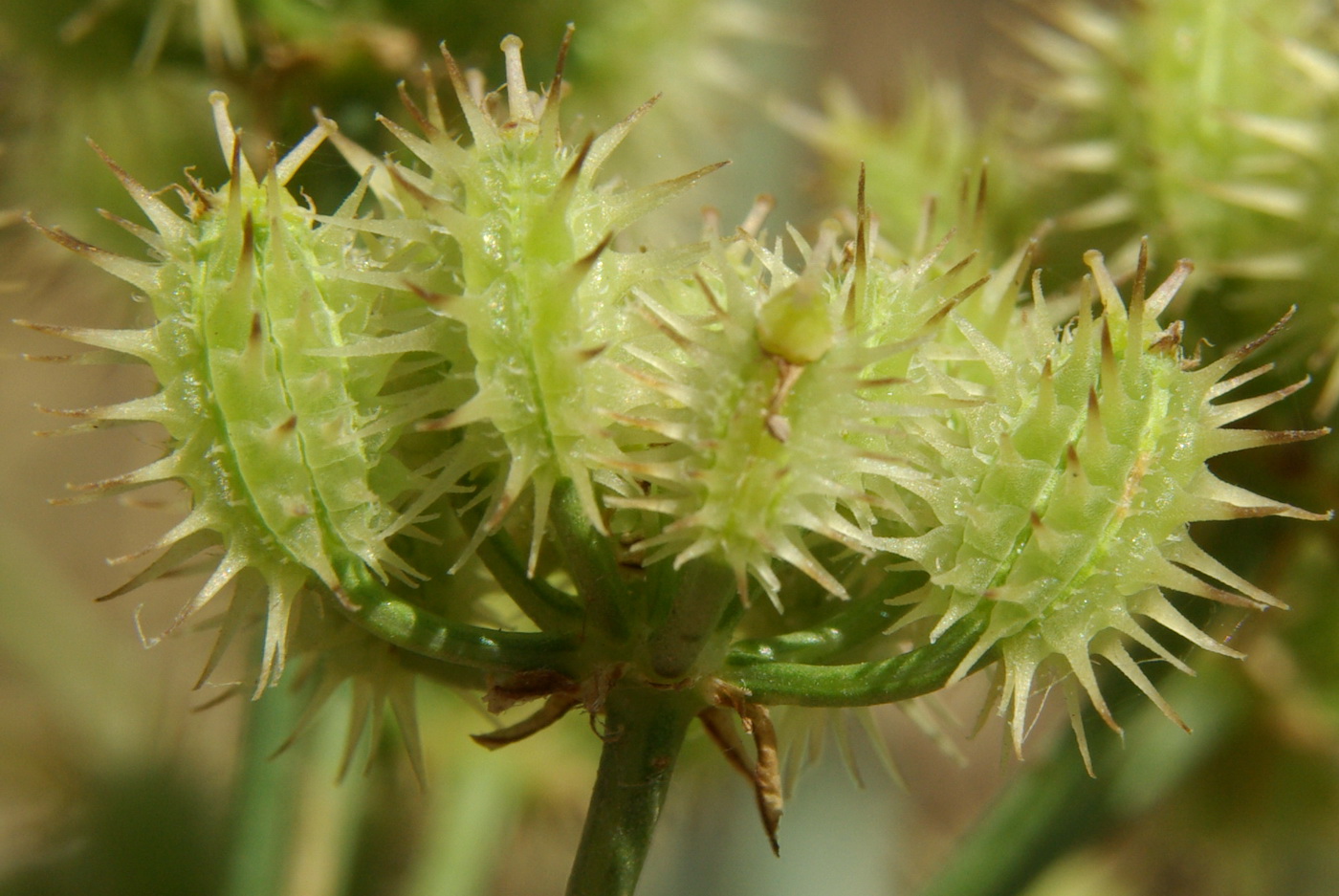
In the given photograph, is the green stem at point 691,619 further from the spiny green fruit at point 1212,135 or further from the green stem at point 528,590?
the spiny green fruit at point 1212,135

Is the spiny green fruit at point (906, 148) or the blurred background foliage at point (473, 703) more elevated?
the spiny green fruit at point (906, 148)

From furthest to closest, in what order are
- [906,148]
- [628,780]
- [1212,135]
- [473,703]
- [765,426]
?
[906,148]
[1212,135]
[473,703]
[628,780]
[765,426]

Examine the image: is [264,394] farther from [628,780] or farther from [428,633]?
[628,780]

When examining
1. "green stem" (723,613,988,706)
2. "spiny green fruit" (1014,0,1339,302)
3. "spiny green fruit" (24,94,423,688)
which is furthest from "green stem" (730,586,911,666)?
"spiny green fruit" (1014,0,1339,302)

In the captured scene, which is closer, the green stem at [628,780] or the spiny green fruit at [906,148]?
the green stem at [628,780]

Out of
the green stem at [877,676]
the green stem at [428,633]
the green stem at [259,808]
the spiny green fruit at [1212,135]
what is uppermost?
the spiny green fruit at [1212,135]

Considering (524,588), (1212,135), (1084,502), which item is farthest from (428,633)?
(1212,135)

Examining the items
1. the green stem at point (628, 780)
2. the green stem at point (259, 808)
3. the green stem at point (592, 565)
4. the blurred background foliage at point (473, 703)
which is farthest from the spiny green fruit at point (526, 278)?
the green stem at point (259, 808)

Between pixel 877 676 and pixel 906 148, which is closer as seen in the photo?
pixel 877 676
